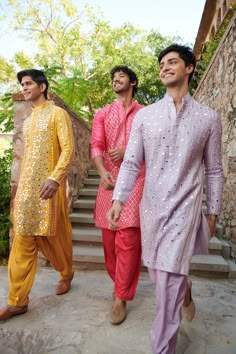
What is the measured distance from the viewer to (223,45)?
462 centimetres

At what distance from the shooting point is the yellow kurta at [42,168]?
2.25 metres

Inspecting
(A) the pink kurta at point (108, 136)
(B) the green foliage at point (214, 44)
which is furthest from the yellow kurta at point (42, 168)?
(B) the green foliage at point (214, 44)

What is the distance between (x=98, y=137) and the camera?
2.51 metres

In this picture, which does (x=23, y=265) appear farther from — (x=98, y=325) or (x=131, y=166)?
(x=131, y=166)

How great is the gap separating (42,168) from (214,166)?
1.26m

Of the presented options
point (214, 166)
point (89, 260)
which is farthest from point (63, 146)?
point (89, 260)

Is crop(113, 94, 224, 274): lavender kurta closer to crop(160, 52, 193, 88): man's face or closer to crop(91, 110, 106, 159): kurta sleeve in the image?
crop(160, 52, 193, 88): man's face

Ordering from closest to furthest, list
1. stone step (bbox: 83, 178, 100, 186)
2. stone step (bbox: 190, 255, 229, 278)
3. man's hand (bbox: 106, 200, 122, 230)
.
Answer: man's hand (bbox: 106, 200, 122, 230), stone step (bbox: 190, 255, 229, 278), stone step (bbox: 83, 178, 100, 186)

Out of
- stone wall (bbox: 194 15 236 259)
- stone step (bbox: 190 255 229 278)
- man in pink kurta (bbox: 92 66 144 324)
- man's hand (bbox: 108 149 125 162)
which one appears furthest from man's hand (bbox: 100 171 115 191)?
stone wall (bbox: 194 15 236 259)

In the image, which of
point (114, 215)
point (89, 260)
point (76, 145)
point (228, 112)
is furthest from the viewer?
point (76, 145)

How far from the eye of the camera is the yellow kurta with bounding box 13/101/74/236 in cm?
225

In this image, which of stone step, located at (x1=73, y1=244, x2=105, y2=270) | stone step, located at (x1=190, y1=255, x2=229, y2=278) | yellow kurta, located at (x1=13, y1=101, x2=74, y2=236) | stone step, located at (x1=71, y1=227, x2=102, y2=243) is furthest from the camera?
stone step, located at (x1=71, y1=227, x2=102, y2=243)

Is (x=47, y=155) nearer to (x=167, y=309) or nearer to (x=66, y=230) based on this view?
(x=66, y=230)

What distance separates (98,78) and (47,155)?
1480cm
